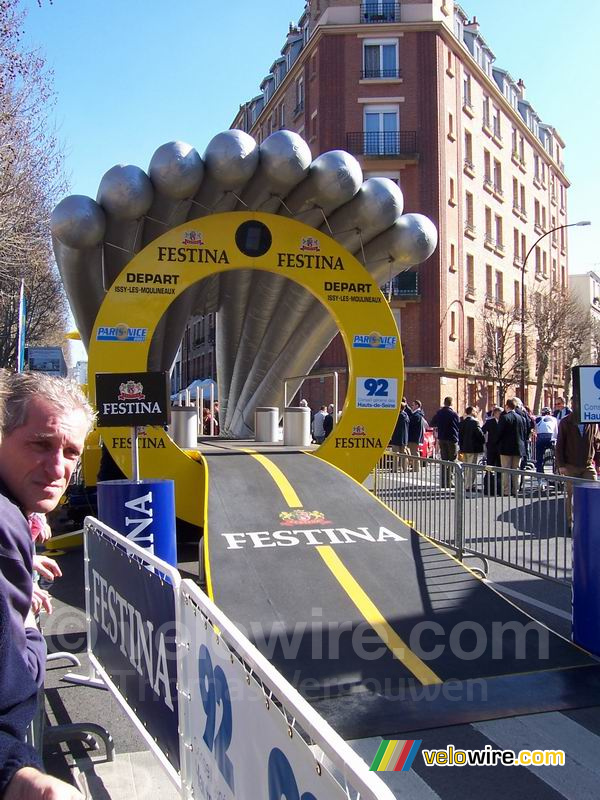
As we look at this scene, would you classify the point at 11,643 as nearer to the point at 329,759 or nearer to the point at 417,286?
the point at 329,759

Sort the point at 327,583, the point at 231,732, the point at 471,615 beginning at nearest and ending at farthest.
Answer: the point at 231,732 < the point at 471,615 < the point at 327,583

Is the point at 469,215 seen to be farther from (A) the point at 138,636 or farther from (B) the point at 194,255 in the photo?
(A) the point at 138,636

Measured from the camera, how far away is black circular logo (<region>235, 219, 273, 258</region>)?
33.2ft

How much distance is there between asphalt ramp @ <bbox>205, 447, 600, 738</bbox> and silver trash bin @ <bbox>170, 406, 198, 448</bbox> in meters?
3.36

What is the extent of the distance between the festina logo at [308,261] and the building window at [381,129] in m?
26.1

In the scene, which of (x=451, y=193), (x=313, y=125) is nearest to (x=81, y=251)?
(x=451, y=193)

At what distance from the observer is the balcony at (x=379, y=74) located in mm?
34500

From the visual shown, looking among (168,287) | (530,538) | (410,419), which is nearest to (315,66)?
(410,419)

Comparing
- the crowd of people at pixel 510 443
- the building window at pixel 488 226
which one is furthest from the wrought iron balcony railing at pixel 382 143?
the crowd of people at pixel 510 443

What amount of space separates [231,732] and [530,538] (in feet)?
19.4

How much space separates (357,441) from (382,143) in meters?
27.7

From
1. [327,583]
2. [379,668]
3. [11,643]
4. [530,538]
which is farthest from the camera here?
[530,538]

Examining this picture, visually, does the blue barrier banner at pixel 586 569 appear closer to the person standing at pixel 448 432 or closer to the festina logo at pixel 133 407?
the festina logo at pixel 133 407

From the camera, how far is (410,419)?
18.1 metres
